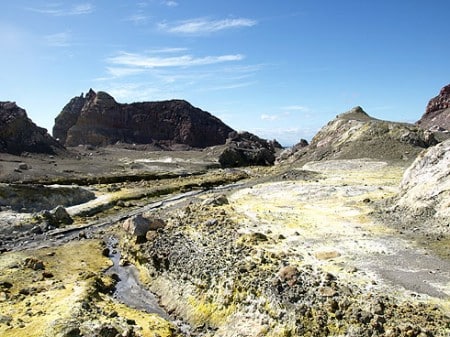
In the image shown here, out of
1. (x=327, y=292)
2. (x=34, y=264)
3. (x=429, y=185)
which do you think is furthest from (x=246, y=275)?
(x=34, y=264)

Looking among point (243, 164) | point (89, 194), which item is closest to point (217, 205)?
point (89, 194)

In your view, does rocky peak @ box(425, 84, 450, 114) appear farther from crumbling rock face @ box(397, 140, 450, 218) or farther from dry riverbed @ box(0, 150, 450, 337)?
crumbling rock face @ box(397, 140, 450, 218)

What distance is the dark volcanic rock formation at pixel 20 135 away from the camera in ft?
413

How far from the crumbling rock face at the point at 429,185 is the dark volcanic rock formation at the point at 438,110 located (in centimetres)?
11520

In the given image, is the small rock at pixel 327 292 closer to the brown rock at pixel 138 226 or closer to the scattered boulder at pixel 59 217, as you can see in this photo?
the brown rock at pixel 138 226

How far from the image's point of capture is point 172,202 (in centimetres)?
6794

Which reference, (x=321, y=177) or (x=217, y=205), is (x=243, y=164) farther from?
(x=217, y=205)

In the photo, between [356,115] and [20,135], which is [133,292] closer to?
[356,115]

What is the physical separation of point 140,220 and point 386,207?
80.0ft

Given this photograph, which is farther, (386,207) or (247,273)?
(386,207)

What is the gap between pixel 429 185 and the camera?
36625 millimetres

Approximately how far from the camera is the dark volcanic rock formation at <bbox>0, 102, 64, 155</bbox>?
4961 inches

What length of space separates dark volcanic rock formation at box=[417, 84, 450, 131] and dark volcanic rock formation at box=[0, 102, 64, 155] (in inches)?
4875

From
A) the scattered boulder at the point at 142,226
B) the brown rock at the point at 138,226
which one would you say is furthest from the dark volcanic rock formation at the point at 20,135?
the scattered boulder at the point at 142,226
